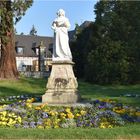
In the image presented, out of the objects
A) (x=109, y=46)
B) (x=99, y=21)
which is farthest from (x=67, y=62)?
(x=99, y=21)

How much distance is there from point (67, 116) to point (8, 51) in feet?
82.1

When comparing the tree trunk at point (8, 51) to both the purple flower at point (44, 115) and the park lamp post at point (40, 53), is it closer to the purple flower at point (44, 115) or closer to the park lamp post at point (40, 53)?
the purple flower at point (44, 115)

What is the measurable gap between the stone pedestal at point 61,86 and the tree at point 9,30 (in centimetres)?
1821

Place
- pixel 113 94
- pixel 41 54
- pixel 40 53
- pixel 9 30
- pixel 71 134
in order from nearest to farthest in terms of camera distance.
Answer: pixel 71 134
pixel 113 94
pixel 9 30
pixel 41 54
pixel 40 53

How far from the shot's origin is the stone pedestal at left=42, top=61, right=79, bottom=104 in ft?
56.1

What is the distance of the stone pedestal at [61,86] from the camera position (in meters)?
17.1

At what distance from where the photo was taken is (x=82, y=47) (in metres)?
57.5

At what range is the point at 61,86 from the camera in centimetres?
1731

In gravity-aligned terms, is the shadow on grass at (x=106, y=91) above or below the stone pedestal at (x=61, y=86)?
below

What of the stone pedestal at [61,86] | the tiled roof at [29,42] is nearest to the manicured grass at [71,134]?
the stone pedestal at [61,86]

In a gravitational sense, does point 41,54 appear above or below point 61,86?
above

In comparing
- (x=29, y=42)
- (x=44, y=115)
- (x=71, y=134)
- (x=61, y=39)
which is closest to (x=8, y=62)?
(x=61, y=39)

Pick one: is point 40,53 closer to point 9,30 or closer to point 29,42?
point 29,42

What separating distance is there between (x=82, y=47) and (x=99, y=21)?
28.7 feet
